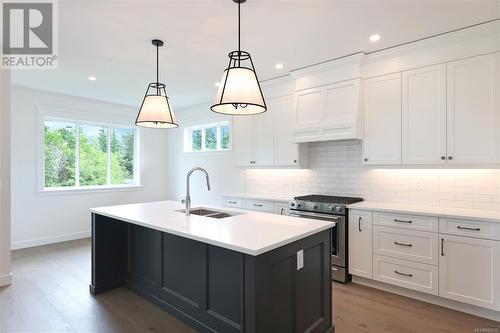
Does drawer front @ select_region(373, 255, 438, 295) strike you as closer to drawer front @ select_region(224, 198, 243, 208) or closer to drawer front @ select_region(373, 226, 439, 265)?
drawer front @ select_region(373, 226, 439, 265)

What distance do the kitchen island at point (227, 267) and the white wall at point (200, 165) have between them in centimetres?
242

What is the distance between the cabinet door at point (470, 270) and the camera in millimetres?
2482

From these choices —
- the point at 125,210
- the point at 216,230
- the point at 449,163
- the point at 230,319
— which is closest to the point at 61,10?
the point at 125,210

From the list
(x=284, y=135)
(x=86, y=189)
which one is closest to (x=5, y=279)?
(x=86, y=189)

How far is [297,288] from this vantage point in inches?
78.2

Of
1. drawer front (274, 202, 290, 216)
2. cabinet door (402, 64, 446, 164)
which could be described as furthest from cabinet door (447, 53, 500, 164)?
drawer front (274, 202, 290, 216)

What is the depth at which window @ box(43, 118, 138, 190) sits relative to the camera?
5.18 metres

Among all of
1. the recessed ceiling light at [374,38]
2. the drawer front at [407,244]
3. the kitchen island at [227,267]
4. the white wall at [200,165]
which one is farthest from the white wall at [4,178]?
the drawer front at [407,244]

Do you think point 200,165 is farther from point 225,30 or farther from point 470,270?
point 470,270

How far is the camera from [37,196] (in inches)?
Answer: 193

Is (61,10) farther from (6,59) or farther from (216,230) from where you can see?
(216,230)

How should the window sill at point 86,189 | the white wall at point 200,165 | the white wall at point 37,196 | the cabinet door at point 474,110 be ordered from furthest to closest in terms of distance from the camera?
the white wall at point 200,165, the window sill at point 86,189, the white wall at point 37,196, the cabinet door at point 474,110

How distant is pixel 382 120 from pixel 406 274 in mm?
1701

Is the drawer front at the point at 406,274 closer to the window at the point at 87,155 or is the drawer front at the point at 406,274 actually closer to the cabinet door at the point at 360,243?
the cabinet door at the point at 360,243
